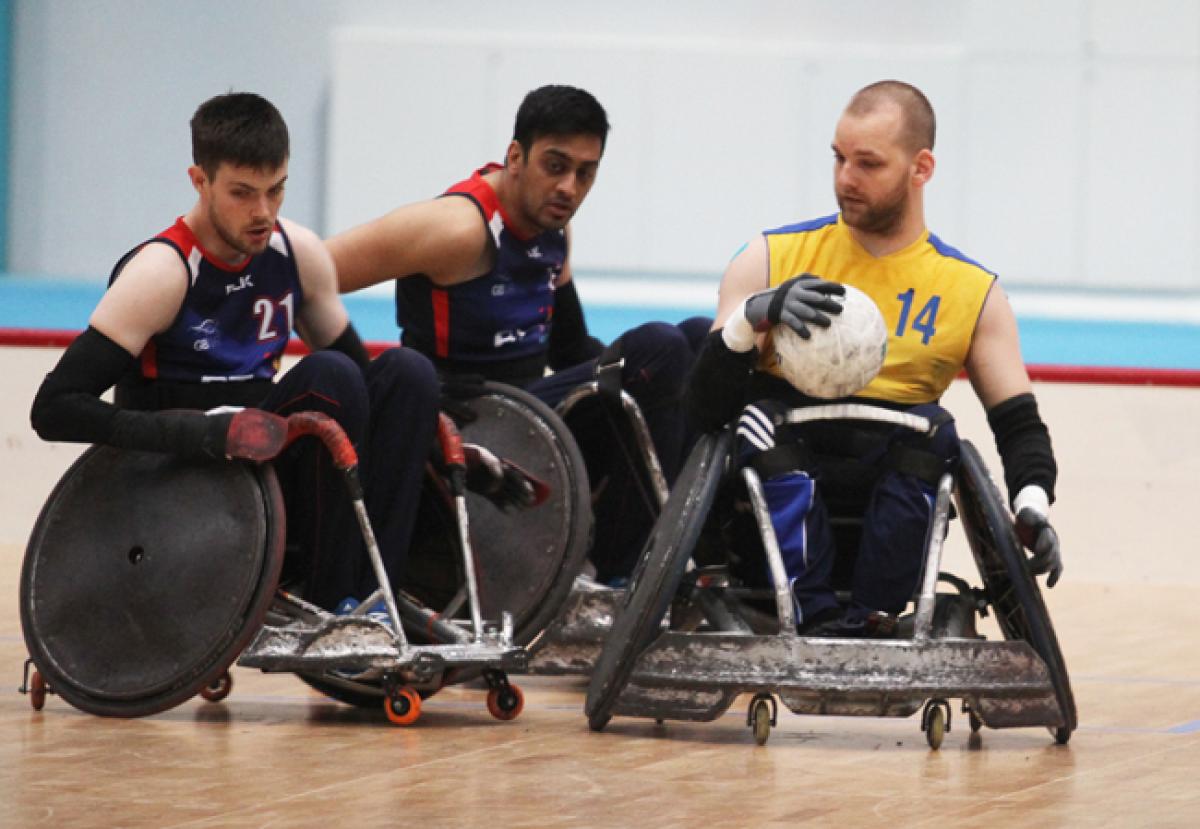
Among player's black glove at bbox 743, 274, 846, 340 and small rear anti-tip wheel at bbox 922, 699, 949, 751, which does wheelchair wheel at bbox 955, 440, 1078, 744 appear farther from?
player's black glove at bbox 743, 274, 846, 340

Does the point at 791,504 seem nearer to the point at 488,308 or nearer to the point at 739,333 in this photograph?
the point at 739,333

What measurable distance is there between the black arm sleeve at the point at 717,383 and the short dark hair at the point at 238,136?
0.84 m

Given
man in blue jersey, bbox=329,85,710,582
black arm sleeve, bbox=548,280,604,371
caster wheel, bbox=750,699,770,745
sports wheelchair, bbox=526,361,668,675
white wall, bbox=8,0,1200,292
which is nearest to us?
caster wheel, bbox=750,699,770,745

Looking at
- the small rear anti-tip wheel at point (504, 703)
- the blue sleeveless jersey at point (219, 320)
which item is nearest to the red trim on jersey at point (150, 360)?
the blue sleeveless jersey at point (219, 320)

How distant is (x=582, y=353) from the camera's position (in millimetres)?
5066

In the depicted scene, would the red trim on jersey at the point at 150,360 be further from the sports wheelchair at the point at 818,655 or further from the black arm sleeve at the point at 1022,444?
the black arm sleeve at the point at 1022,444

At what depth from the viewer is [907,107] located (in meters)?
3.84

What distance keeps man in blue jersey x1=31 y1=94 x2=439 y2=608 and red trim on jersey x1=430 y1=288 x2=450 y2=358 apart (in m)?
0.68

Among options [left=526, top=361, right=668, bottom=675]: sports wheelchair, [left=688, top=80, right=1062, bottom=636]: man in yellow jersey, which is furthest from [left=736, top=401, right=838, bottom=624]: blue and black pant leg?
[left=526, top=361, right=668, bottom=675]: sports wheelchair

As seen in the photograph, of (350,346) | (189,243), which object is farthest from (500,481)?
(189,243)

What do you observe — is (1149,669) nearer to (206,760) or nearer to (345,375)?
(345,375)

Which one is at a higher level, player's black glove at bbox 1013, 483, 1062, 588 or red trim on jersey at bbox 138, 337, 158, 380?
red trim on jersey at bbox 138, 337, 158, 380

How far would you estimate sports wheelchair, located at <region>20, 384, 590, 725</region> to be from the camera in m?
3.58

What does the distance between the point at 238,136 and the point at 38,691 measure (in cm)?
104
